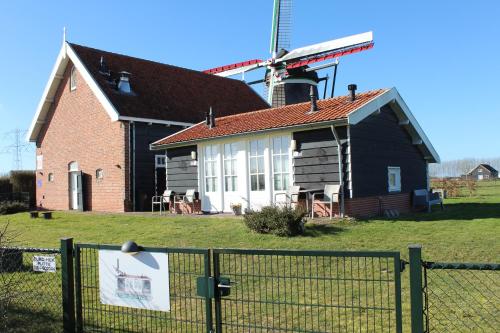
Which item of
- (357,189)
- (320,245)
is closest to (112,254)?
(320,245)

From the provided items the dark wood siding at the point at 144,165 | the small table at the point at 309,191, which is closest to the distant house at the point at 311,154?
the small table at the point at 309,191

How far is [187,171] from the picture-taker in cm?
1806

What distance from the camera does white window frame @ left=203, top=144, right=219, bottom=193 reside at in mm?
17109

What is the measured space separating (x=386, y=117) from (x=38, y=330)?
44.2ft

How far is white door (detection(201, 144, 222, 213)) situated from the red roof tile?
5.21m

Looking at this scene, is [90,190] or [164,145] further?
[90,190]

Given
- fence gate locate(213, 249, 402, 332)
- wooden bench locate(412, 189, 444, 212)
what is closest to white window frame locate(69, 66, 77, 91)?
wooden bench locate(412, 189, 444, 212)

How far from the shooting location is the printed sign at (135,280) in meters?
4.52

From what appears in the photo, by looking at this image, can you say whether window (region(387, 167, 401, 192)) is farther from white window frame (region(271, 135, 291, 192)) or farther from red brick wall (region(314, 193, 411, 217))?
white window frame (region(271, 135, 291, 192))

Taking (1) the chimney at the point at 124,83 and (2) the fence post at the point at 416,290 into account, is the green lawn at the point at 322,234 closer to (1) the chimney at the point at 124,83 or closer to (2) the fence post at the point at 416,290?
(2) the fence post at the point at 416,290

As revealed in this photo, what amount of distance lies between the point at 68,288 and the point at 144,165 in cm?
1629

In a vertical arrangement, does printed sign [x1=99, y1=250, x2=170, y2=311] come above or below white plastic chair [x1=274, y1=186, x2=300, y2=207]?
below

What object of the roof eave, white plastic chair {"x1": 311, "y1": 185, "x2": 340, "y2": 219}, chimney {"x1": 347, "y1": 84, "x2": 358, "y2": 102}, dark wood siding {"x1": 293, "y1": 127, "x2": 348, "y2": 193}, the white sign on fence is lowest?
the white sign on fence

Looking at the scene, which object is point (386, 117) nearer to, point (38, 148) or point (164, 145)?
point (164, 145)
